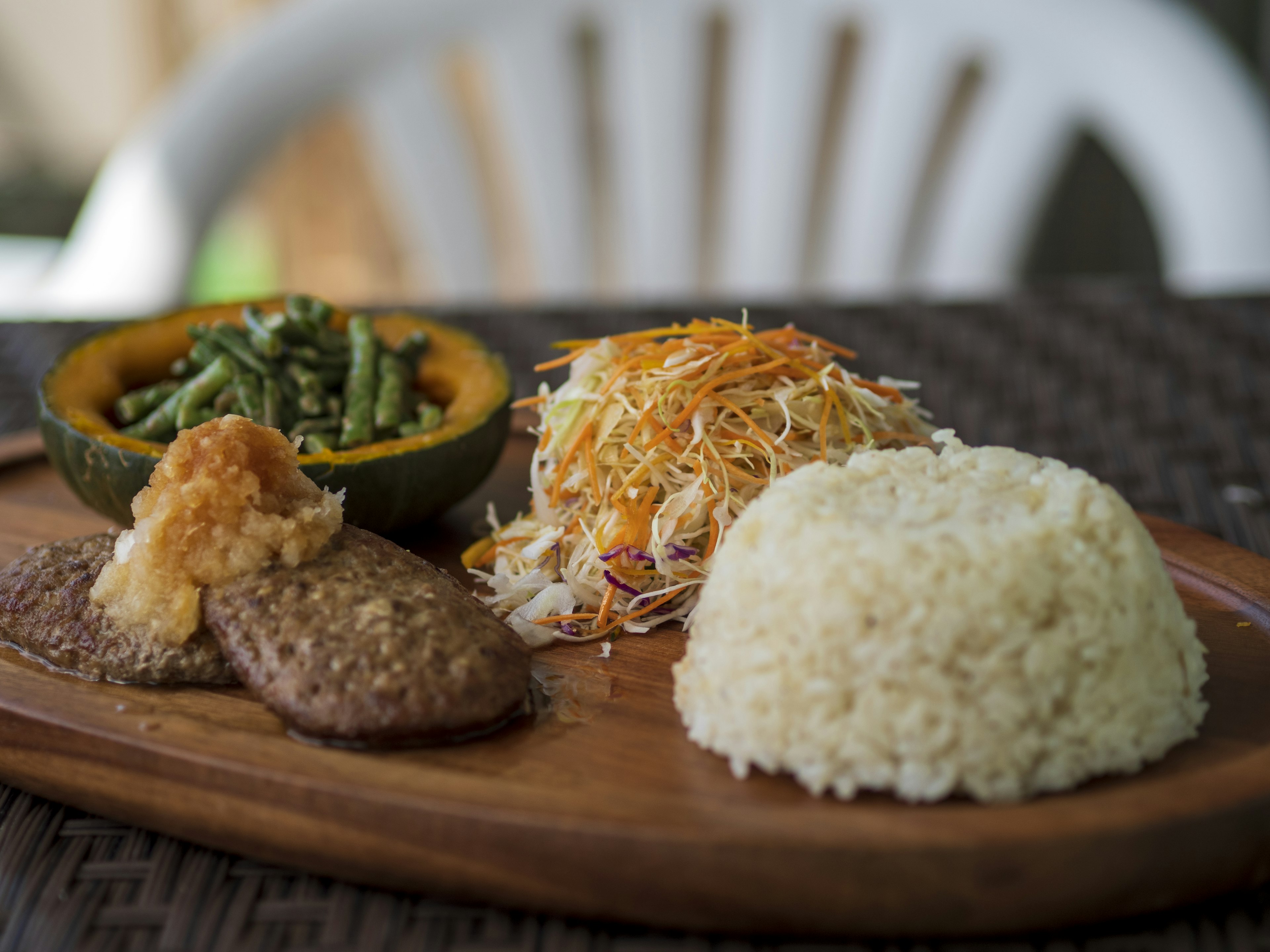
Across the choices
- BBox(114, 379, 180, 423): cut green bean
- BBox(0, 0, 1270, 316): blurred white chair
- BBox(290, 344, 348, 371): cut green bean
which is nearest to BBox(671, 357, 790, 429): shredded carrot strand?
BBox(290, 344, 348, 371): cut green bean

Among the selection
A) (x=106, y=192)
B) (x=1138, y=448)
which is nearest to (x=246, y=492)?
(x=1138, y=448)

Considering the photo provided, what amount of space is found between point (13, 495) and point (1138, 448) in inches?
94.0

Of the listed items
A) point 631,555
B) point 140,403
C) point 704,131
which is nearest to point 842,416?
point 631,555

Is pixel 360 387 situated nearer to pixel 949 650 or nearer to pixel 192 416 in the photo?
pixel 192 416

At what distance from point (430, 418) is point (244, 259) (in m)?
5.17

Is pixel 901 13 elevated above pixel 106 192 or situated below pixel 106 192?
above

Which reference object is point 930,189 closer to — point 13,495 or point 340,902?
point 13,495

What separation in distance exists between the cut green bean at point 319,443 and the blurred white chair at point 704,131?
2658 millimetres

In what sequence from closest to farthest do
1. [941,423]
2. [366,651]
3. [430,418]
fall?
[366,651] < [430,418] < [941,423]

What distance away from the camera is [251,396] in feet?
6.49

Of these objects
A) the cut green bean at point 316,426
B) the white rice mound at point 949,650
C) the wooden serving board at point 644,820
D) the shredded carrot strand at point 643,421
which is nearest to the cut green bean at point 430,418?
the cut green bean at point 316,426

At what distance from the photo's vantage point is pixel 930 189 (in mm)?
5191

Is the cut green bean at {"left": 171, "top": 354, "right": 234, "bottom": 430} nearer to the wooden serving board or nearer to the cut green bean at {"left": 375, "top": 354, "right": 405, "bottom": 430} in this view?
the cut green bean at {"left": 375, "top": 354, "right": 405, "bottom": 430}

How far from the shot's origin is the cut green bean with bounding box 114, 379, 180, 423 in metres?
2.04
